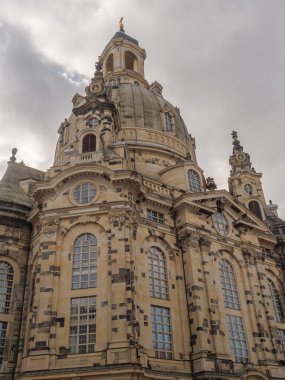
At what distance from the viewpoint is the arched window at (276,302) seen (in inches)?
1420

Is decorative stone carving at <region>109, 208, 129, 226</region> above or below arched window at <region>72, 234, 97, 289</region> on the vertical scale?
above

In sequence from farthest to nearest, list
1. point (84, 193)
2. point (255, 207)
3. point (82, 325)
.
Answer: point (255, 207) < point (84, 193) < point (82, 325)

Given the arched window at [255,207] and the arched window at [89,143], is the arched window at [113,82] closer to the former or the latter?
the arched window at [89,143]

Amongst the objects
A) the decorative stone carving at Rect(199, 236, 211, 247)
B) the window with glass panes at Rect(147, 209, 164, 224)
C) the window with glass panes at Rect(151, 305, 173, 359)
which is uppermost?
the window with glass panes at Rect(147, 209, 164, 224)

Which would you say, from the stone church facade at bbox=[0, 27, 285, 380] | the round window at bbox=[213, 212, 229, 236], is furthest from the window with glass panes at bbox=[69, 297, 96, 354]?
the round window at bbox=[213, 212, 229, 236]

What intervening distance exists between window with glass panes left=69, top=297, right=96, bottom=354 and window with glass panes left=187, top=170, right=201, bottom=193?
49.3ft

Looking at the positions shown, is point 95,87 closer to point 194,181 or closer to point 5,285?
point 194,181

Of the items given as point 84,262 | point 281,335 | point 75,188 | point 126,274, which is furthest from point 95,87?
point 281,335

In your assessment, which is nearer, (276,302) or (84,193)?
(84,193)

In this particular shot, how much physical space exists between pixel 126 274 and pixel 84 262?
334cm

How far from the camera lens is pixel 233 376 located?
1064 inches

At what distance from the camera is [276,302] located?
1469 inches

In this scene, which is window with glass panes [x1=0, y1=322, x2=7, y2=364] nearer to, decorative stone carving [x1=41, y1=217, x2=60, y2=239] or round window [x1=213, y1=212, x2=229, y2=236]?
decorative stone carving [x1=41, y1=217, x2=60, y2=239]

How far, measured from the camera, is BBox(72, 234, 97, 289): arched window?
26984 millimetres
